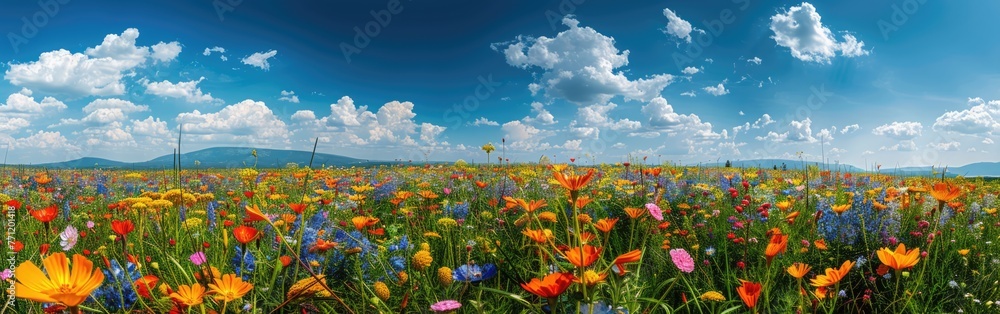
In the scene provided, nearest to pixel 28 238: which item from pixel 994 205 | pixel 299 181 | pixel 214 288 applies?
pixel 214 288

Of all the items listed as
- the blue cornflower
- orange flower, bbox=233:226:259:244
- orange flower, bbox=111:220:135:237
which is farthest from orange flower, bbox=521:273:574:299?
orange flower, bbox=111:220:135:237

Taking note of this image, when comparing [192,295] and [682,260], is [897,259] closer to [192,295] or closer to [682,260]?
[682,260]

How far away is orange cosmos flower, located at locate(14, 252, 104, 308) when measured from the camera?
2.22ft

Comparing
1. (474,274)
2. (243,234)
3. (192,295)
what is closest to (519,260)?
(474,274)

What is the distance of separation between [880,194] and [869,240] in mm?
1347

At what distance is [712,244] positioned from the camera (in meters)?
2.86

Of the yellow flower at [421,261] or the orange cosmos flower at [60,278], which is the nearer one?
the orange cosmos flower at [60,278]

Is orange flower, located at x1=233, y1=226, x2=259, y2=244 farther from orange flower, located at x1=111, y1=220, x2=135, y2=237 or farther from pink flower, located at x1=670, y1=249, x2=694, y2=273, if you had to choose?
pink flower, located at x1=670, y1=249, x2=694, y2=273

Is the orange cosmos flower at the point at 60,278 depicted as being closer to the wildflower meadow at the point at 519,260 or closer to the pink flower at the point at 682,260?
the wildflower meadow at the point at 519,260

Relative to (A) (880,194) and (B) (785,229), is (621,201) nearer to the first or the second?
(B) (785,229)

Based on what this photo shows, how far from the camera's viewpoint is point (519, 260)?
6.65 ft

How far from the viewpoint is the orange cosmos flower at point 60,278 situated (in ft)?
2.22

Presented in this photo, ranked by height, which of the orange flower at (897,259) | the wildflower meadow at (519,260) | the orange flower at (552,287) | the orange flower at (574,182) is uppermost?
the orange flower at (574,182)

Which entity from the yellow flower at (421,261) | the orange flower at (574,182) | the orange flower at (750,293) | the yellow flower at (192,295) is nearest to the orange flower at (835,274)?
the orange flower at (750,293)
